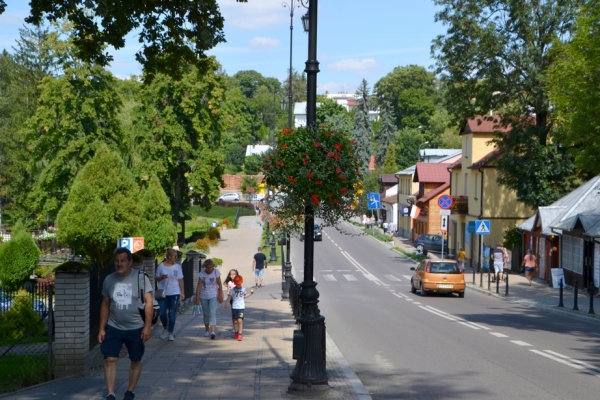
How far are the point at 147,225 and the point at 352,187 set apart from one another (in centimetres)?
3144

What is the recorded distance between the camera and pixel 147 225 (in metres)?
40.8

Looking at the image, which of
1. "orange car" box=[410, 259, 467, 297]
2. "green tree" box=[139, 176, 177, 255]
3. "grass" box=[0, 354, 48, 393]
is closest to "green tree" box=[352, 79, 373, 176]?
"green tree" box=[139, 176, 177, 255]

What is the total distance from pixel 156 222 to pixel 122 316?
111ft

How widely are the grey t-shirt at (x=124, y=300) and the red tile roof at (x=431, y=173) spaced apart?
59.5 m

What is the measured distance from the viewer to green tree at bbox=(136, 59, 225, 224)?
54125mm

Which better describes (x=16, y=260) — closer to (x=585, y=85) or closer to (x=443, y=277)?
(x=443, y=277)

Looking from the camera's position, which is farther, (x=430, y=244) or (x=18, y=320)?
(x=430, y=244)

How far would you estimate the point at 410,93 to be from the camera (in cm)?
13488

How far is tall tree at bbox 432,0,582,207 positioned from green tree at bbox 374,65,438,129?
3579 inches

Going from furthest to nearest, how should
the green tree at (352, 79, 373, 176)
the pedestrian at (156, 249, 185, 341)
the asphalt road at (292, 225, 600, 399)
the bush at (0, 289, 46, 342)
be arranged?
the green tree at (352, 79, 373, 176)
the bush at (0, 289, 46, 342)
the pedestrian at (156, 249, 185, 341)
the asphalt road at (292, 225, 600, 399)

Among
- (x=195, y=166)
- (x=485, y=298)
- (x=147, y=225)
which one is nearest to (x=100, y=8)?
(x=485, y=298)

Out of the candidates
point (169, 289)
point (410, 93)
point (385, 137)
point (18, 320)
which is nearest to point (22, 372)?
point (169, 289)

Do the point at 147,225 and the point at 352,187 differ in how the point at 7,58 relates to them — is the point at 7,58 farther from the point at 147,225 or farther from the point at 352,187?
the point at 352,187

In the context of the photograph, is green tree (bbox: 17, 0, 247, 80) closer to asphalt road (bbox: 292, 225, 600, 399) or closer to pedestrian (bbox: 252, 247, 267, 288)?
asphalt road (bbox: 292, 225, 600, 399)
